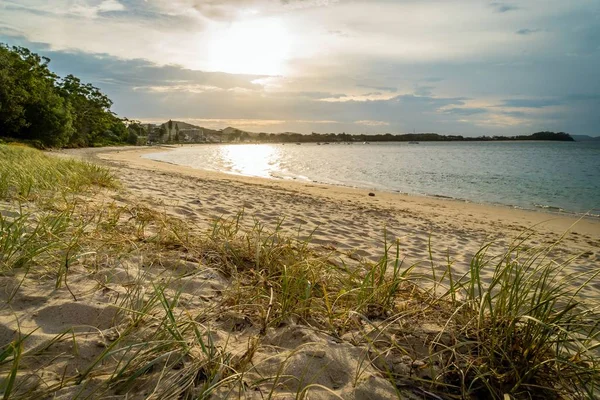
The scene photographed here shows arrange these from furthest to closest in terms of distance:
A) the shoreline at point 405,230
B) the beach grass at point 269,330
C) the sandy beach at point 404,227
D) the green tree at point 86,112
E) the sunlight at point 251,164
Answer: the green tree at point 86,112 < the sunlight at point 251,164 < the sandy beach at point 404,227 < the shoreline at point 405,230 < the beach grass at point 269,330

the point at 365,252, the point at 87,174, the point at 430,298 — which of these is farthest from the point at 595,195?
the point at 87,174

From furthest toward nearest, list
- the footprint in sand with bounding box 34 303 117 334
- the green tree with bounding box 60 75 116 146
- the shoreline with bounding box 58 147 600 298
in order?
the green tree with bounding box 60 75 116 146, the shoreline with bounding box 58 147 600 298, the footprint in sand with bounding box 34 303 117 334

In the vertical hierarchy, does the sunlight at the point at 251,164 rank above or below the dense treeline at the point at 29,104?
below

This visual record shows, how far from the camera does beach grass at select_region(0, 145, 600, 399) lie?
56.6 inches

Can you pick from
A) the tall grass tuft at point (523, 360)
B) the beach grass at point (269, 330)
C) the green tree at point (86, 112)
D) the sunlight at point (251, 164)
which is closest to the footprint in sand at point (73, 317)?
the beach grass at point (269, 330)

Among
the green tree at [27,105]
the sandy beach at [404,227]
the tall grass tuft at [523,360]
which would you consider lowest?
the sandy beach at [404,227]

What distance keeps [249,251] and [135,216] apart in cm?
162

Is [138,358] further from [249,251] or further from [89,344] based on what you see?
[249,251]

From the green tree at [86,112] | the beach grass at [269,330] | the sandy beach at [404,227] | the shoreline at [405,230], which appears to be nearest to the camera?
the beach grass at [269,330]

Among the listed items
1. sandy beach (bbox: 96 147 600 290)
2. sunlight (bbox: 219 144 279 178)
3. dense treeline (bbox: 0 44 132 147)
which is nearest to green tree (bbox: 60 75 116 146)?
dense treeline (bbox: 0 44 132 147)

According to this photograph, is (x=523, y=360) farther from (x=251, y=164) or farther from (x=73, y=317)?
(x=251, y=164)

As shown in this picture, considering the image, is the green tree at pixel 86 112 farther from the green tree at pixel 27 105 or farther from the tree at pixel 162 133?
the tree at pixel 162 133

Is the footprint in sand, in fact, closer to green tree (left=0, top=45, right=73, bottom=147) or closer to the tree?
green tree (left=0, top=45, right=73, bottom=147)

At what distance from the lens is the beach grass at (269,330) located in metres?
1.44
